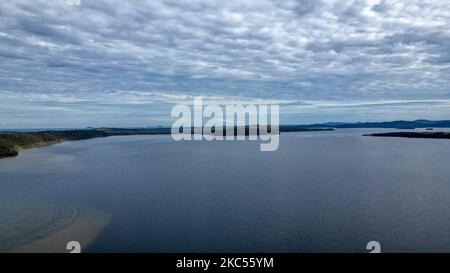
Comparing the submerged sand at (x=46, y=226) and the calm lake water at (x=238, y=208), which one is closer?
the submerged sand at (x=46, y=226)

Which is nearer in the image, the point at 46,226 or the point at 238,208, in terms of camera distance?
the point at 46,226

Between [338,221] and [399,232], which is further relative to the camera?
[338,221]

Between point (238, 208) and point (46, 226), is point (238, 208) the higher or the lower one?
the higher one

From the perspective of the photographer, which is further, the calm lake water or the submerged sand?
the calm lake water
